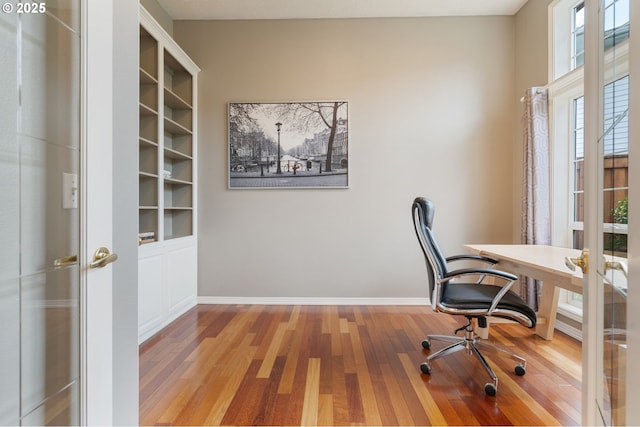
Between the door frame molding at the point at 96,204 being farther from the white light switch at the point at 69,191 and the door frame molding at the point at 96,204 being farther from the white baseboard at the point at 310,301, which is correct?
the white baseboard at the point at 310,301

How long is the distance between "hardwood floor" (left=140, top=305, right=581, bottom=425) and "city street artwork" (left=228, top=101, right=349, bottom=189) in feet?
5.05

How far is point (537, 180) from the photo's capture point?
303 centimetres

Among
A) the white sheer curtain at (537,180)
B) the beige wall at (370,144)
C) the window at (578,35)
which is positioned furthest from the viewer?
the beige wall at (370,144)

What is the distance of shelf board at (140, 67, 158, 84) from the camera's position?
8.82 feet

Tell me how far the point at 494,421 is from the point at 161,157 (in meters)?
3.02

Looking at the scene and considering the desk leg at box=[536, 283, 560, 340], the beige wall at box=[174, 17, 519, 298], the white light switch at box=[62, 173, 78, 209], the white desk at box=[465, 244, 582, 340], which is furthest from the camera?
the beige wall at box=[174, 17, 519, 298]

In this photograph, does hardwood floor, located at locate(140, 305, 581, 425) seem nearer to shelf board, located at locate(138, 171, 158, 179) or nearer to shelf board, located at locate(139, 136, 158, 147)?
shelf board, located at locate(138, 171, 158, 179)

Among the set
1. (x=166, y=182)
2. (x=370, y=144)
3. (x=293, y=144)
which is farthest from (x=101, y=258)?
(x=370, y=144)

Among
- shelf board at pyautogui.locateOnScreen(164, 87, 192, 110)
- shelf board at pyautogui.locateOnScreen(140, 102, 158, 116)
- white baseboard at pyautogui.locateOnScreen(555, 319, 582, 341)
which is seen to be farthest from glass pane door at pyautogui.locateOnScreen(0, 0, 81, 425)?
white baseboard at pyautogui.locateOnScreen(555, 319, 582, 341)

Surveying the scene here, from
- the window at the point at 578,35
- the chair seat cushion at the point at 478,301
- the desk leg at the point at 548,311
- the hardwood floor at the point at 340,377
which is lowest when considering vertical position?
the hardwood floor at the point at 340,377

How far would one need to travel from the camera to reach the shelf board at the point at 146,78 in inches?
106

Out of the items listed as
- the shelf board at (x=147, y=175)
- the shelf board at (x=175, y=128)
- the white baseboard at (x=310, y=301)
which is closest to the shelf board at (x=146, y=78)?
the shelf board at (x=175, y=128)

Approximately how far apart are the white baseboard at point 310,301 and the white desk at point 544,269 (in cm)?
116

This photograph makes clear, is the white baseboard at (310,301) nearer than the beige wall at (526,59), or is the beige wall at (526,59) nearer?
the beige wall at (526,59)
